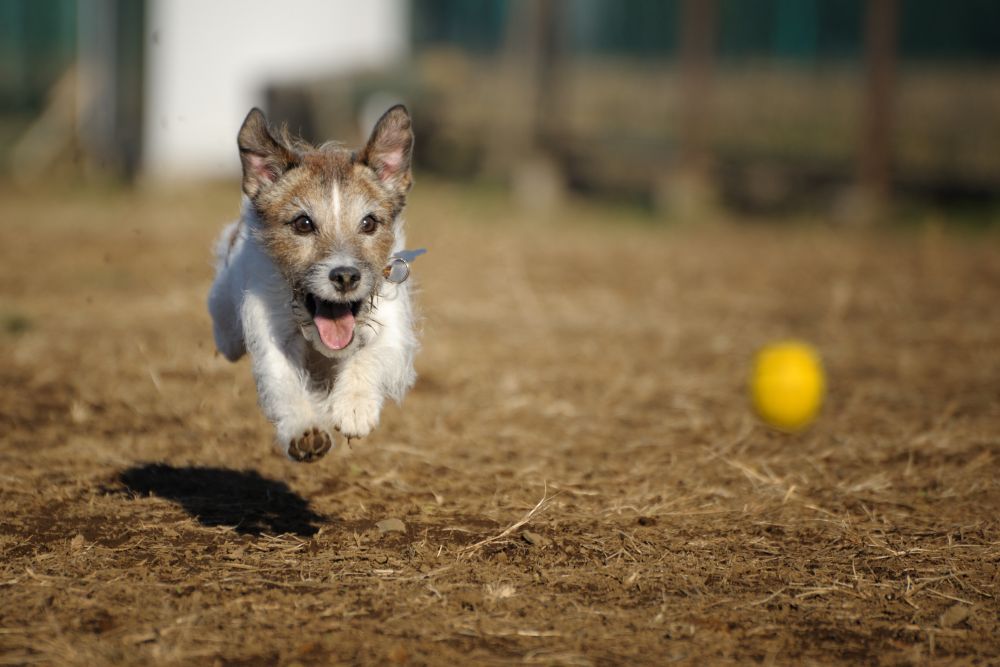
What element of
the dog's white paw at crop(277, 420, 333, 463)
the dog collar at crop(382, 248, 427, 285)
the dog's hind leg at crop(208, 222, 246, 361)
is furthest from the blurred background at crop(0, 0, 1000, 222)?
the dog's white paw at crop(277, 420, 333, 463)

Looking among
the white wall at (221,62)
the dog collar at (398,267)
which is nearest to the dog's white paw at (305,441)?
the dog collar at (398,267)

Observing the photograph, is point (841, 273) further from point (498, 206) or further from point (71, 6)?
point (71, 6)

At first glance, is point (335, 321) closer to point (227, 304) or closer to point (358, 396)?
point (358, 396)

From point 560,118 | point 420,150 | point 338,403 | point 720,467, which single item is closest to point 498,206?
point 560,118

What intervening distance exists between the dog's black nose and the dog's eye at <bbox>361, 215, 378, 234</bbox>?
1.64 feet

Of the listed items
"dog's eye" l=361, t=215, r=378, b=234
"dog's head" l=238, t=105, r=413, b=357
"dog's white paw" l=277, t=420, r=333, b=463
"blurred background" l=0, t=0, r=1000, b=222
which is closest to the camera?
"dog's white paw" l=277, t=420, r=333, b=463

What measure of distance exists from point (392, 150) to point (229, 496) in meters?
1.84

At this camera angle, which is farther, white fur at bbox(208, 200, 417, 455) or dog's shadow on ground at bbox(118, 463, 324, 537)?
dog's shadow on ground at bbox(118, 463, 324, 537)

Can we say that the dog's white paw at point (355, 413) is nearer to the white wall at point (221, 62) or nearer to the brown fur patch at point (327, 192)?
the brown fur patch at point (327, 192)

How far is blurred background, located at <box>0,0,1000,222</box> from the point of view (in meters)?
15.7

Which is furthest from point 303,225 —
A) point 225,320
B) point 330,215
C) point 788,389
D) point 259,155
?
point 788,389

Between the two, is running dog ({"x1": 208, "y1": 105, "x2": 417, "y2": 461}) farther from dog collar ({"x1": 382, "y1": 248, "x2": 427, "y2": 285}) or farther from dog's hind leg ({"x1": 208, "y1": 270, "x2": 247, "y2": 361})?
dog's hind leg ({"x1": 208, "y1": 270, "x2": 247, "y2": 361})

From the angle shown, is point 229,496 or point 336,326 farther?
point 229,496

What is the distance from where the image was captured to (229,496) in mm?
5766
